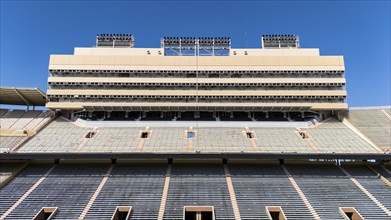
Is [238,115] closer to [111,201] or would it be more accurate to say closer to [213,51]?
[213,51]

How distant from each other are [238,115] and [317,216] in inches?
764

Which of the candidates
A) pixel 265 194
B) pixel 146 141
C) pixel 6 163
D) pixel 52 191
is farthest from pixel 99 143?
pixel 265 194

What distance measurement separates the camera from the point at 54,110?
40.6 meters

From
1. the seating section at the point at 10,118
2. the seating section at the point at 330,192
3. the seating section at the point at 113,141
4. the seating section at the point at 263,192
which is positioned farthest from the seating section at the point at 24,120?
the seating section at the point at 330,192

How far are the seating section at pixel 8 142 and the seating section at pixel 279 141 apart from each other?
2816 cm

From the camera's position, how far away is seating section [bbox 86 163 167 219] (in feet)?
79.0

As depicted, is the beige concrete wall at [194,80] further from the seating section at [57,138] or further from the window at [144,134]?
the window at [144,134]

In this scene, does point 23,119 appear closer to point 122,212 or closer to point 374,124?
point 122,212

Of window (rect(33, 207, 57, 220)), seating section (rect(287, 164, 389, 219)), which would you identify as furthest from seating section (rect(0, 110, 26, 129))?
seating section (rect(287, 164, 389, 219))

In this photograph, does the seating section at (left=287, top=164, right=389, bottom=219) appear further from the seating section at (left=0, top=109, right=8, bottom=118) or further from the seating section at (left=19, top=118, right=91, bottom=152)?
the seating section at (left=0, top=109, right=8, bottom=118)

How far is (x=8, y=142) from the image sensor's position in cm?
3238

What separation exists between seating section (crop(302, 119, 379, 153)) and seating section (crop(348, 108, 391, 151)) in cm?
137

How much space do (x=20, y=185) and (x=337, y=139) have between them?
35825 mm

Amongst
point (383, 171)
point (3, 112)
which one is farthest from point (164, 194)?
point (3, 112)
